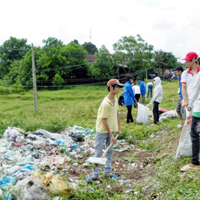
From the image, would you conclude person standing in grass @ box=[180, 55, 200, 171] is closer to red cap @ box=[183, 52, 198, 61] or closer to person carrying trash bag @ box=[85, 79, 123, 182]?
red cap @ box=[183, 52, 198, 61]

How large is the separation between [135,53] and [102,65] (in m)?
4.42

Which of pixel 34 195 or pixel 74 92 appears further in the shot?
pixel 74 92

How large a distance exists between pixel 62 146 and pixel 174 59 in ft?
107

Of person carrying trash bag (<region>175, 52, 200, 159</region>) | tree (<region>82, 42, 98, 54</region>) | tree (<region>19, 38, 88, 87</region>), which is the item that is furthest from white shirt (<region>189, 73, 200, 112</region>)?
tree (<region>82, 42, 98, 54</region>)

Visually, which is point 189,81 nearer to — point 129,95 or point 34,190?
point 34,190

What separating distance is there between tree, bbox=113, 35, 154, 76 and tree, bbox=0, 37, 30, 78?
18988mm

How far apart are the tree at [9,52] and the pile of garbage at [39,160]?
3724 cm

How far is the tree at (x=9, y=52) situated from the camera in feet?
133

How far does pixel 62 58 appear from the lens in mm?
27859

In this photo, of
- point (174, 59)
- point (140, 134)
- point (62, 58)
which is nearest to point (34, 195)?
point (140, 134)

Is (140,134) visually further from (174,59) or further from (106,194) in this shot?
(174,59)

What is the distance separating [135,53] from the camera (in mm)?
29516

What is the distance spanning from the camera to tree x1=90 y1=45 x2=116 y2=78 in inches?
1124

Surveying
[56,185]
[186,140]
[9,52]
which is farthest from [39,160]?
[9,52]
